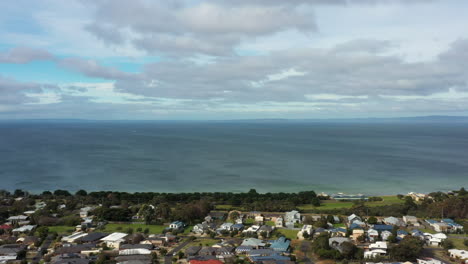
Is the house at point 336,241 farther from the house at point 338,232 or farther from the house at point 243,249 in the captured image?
the house at point 243,249

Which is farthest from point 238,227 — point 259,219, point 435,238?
point 435,238

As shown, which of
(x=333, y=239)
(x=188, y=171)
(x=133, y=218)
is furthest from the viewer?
(x=188, y=171)

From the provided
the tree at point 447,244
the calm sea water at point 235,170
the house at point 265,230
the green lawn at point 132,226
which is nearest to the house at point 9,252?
the green lawn at point 132,226

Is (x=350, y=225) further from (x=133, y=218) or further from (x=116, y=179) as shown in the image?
(x=116, y=179)

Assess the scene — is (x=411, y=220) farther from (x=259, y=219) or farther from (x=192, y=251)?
(x=192, y=251)

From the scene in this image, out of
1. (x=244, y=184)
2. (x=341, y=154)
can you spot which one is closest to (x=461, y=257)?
(x=244, y=184)

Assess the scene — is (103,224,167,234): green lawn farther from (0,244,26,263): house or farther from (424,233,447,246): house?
(424,233,447,246): house

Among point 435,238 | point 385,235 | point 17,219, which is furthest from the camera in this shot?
point 17,219
